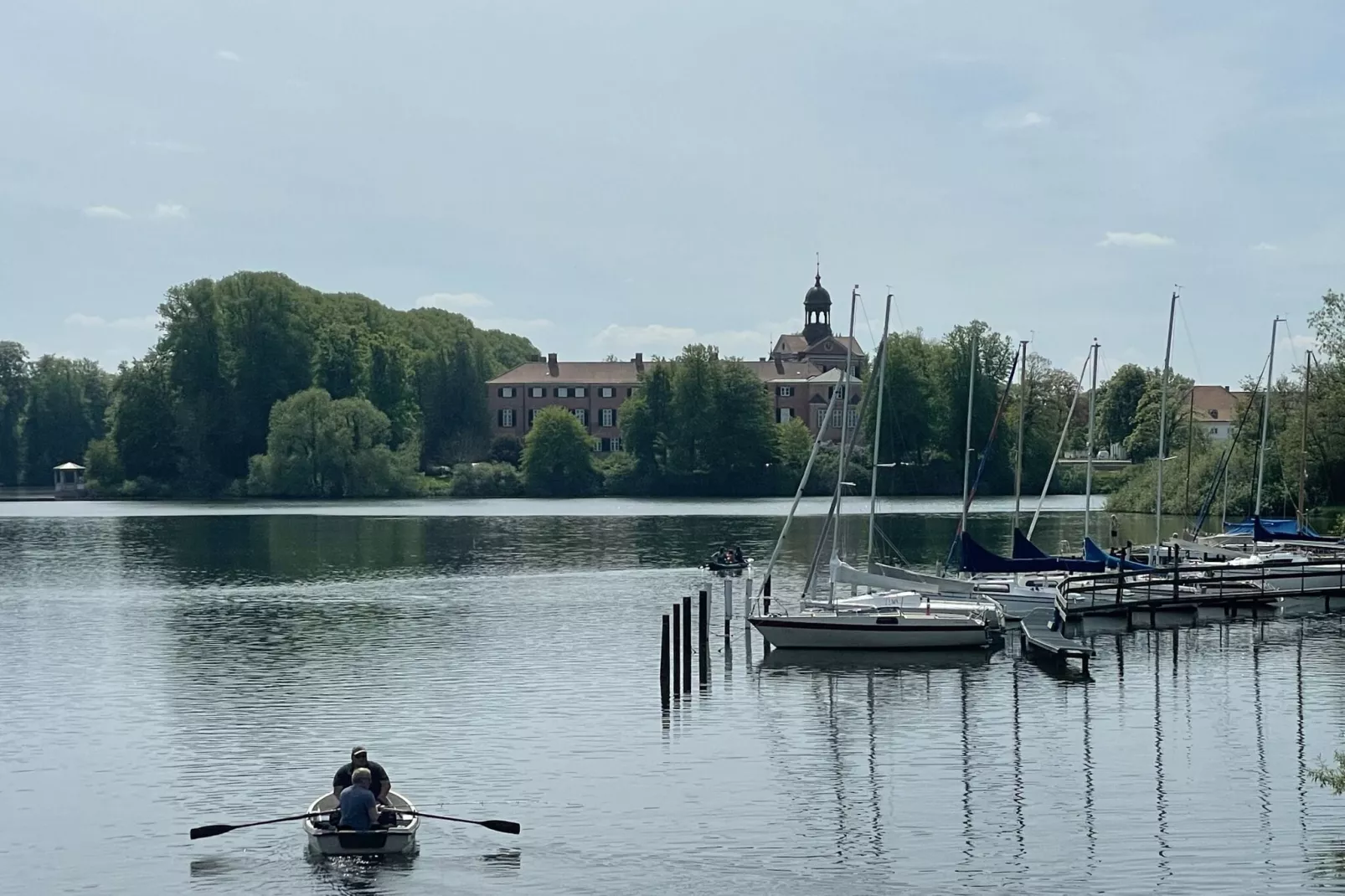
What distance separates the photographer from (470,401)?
188750 mm

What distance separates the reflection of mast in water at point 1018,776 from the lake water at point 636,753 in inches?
4.3

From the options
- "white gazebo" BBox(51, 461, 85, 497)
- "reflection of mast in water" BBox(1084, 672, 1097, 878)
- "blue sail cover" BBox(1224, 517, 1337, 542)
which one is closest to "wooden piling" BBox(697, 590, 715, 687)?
"reflection of mast in water" BBox(1084, 672, 1097, 878)

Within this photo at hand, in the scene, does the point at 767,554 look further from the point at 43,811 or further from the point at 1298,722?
the point at 43,811

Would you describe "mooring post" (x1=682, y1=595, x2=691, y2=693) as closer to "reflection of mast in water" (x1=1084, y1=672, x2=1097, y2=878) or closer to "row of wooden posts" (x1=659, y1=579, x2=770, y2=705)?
"row of wooden posts" (x1=659, y1=579, x2=770, y2=705)

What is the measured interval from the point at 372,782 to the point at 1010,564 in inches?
1418

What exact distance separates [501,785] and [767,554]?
2192 inches

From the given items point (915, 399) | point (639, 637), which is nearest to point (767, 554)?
point (639, 637)

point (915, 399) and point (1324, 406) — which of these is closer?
point (1324, 406)

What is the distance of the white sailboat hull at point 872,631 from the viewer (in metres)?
47.9

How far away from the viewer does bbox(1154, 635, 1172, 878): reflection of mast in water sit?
2675 centimetres

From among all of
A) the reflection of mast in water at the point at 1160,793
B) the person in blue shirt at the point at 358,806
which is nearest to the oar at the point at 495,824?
the person in blue shirt at the point at 358,806

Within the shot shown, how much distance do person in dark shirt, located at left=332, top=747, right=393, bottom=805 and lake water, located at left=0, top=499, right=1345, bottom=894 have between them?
1172mm

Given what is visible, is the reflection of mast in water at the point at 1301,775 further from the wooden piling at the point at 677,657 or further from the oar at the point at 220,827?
the oar at the point at 220,827

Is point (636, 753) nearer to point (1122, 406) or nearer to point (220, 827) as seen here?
point (220, 827)
